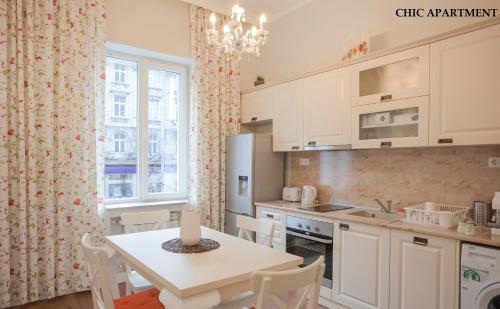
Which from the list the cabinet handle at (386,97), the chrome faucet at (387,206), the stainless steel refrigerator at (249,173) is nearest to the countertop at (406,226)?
the chrome faucet at (387,206)

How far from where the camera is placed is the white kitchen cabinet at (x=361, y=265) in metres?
2.29

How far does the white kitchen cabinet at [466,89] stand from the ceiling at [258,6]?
1.94m

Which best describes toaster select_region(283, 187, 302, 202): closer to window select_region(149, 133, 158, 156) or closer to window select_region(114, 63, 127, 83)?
window select_region(149, 133, 158, 156)

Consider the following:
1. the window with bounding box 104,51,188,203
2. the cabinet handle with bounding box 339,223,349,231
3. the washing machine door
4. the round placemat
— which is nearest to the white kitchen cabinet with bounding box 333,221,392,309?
the cabinet handle with bounding box 339,223,349,231

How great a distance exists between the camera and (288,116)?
3.39 m

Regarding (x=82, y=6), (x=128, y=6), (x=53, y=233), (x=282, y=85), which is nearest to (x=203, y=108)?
(x=282, y=85)

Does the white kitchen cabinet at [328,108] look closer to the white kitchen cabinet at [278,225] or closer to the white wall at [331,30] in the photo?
the white wall at [331,30]

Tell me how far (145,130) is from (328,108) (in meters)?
2.03

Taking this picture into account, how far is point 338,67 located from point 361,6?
73cm

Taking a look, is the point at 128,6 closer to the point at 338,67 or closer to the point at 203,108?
the point at 203,108

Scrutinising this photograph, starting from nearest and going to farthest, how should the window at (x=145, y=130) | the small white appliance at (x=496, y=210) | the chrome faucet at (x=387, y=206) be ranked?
the small white appliance at (x=496, y=210) → the chrome faucet at (x=387, y=206) → the window at (x=145, y=130)

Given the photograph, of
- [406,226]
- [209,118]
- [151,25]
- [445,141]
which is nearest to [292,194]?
[209,118]

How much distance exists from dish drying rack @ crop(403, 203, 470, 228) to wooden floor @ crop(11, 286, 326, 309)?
3.74 ft

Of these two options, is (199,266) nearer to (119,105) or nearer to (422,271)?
(422,271)
